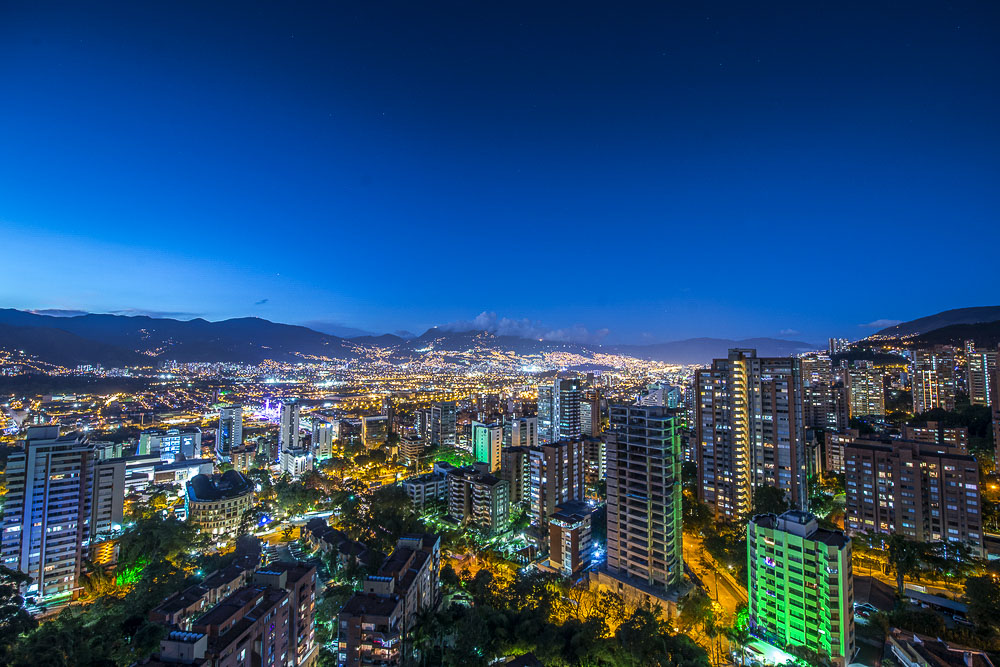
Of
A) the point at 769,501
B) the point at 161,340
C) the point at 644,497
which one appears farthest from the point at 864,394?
the point at 161,340

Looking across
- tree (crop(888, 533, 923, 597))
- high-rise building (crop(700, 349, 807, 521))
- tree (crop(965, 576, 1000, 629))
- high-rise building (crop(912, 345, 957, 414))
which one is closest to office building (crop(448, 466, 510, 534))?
high-rise building (crop(700, 349, 807, 521))

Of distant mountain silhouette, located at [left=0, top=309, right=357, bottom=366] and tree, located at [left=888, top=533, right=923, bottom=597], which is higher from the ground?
distant mountain silhouette, located at [left=0, top=309, right=357, bottom=366]

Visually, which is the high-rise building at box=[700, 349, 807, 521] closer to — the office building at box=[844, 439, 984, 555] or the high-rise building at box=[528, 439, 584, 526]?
the office building at box=[844, 439, 984, 555]

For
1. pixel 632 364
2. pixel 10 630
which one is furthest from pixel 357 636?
pixel 632 364

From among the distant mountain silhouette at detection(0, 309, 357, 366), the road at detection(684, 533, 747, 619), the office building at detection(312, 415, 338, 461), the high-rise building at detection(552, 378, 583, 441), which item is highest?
the distant mountain silhouette at detection(0, 309, 357, 366)

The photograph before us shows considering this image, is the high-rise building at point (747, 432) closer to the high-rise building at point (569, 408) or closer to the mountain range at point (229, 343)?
the high-rise building at point (569, 408)

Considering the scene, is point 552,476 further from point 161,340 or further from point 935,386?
point 161,340
